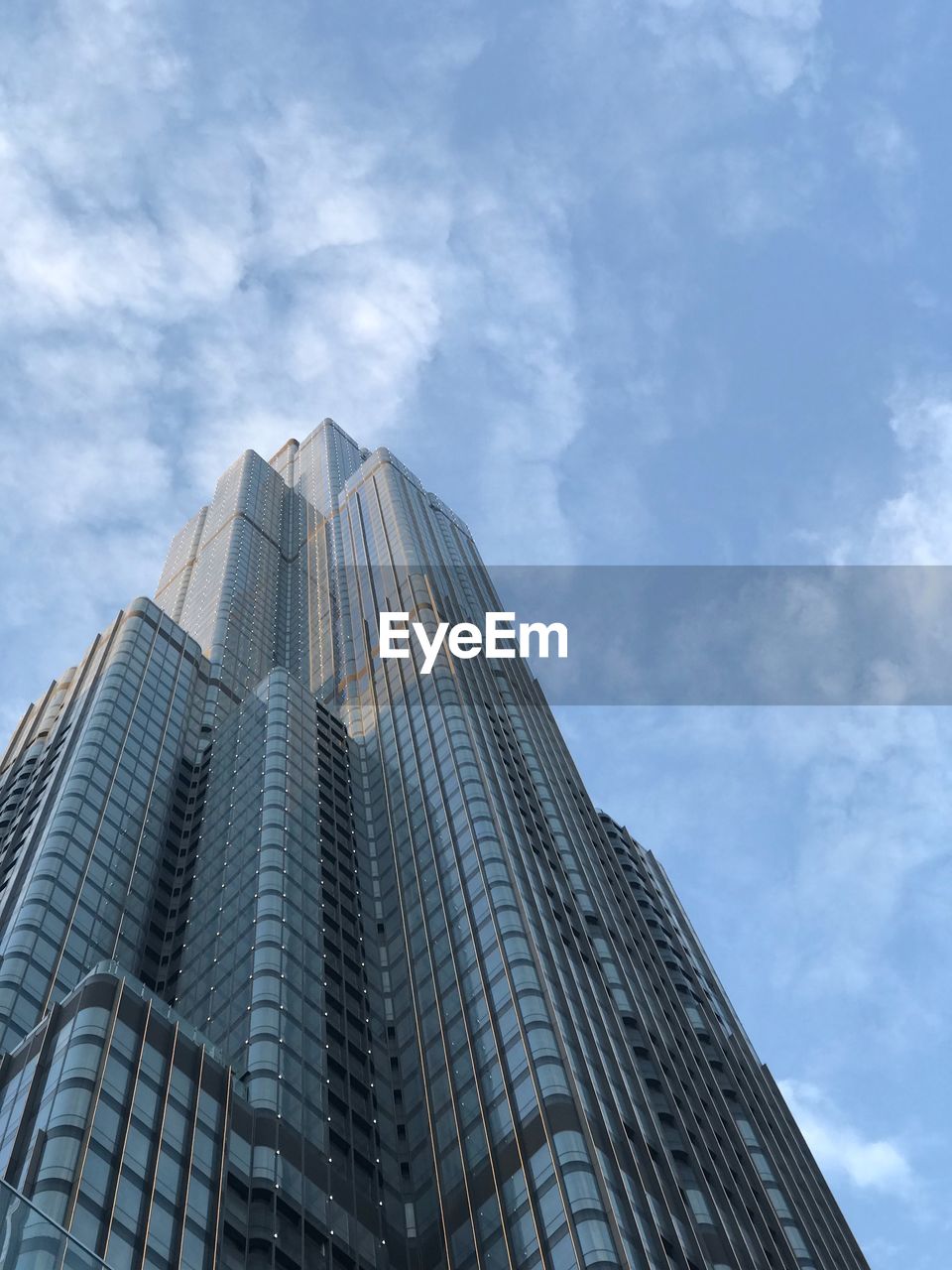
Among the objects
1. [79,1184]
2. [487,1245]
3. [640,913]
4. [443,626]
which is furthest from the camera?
[443,626]

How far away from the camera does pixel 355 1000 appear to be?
79250mm

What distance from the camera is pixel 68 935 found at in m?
79.5

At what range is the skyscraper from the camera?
2152 inches

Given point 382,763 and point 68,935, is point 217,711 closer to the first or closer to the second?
point 382,763

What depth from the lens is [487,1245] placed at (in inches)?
2267

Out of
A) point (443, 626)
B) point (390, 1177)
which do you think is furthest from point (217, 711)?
point (390, 1177)

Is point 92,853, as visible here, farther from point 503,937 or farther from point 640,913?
point 640,913

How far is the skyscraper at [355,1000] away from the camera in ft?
179

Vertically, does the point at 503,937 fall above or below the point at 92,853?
below

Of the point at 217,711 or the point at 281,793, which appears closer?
the point at 281,793

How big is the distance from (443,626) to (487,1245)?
72085 millimetres

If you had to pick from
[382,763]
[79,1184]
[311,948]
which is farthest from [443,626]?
[79,1184]

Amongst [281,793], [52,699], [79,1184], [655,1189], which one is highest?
[52,699]

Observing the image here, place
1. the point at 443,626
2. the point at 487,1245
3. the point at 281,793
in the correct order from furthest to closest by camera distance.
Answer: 1. the point at 443,626
2. the point at 281,793
3. the point at 487,1245
